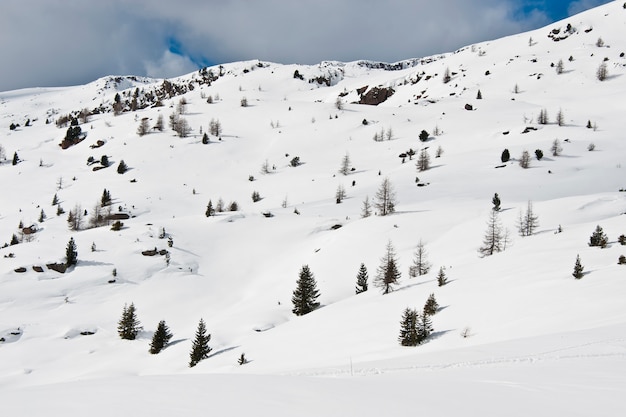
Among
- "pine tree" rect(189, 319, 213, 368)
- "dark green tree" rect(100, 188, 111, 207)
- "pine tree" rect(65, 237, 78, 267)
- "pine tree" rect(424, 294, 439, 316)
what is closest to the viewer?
"pine tree" rect(424, 294, 439, 316)

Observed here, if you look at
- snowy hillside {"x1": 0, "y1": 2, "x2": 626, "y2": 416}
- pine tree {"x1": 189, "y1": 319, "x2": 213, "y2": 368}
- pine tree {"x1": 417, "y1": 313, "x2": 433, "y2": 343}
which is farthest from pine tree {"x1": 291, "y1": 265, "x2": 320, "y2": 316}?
pine tree {"x1": 417, "y1": 313, "x2": 433, "y2": 343}

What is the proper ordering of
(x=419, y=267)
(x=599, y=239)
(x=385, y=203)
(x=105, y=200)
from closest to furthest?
1. (x=599, y=239)
2. (x=419, y=267)
3. (x=385, y=203)
4. (x=105, y=200)

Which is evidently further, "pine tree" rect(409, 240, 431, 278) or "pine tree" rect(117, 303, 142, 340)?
"pine tree" rect(409, 240, 431, 278)

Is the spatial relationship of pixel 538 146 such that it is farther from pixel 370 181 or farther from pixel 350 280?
pixel 350 280

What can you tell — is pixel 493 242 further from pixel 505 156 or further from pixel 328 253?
pixel 505 156

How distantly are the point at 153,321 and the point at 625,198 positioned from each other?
5266 centimetres

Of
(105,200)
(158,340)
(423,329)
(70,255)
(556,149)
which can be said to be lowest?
(158,340)

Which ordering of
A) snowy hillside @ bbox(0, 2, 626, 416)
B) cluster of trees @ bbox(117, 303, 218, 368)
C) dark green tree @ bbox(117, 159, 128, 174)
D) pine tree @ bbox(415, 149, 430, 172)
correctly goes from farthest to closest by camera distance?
dark green tree @ bbox(117, 159, 128, 174), pine tree @ bbox(415, 149, 430, 172), cluster of trees @ bbox(117, 303, 218, 368), snowy hillside @ bbox(0, 2, 626, 416)

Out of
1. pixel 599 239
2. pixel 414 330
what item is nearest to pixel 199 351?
pixel 414 330

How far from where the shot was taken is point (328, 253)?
48062mm

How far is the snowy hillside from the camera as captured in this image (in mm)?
7840

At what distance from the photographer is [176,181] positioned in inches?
3243

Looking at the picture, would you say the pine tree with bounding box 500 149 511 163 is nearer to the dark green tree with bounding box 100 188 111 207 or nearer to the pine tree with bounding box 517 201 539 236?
the pine tree with bounding box 517 201 539 236

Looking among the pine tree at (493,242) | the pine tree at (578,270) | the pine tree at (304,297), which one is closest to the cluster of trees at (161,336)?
the pine tree at (304,297)
